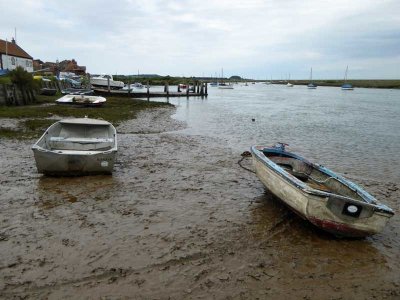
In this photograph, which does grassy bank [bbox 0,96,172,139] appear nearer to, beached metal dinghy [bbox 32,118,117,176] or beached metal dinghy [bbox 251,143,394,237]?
beached metal dinghy [bbox 32,118,117,176]

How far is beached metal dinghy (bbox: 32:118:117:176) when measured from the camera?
9.01 meters

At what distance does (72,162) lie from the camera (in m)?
9.10

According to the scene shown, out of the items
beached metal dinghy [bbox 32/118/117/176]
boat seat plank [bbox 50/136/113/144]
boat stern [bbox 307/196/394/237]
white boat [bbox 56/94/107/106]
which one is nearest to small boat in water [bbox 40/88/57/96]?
white boat [bbox 56/94/107/106]

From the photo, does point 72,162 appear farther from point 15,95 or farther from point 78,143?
point 15,95

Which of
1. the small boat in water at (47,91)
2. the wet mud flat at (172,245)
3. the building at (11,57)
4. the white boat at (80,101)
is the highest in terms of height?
the building at (11,57)

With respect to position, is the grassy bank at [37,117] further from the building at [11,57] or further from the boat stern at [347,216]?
the building at [11,57]

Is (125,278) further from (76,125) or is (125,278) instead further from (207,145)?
(207,145)

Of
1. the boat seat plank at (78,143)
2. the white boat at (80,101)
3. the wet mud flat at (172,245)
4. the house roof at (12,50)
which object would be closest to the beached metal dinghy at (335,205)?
the wet mud flat at (172,245)

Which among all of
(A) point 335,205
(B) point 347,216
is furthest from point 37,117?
(B) point 347,216

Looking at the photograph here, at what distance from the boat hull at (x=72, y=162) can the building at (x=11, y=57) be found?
40258 mm

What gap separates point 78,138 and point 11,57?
41.9 metres

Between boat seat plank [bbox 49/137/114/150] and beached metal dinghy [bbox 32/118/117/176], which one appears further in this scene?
boat seat plank [bbox 49/137/114/150]

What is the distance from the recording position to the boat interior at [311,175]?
744 cm

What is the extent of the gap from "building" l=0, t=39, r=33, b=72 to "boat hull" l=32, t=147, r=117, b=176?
40.3 metres
